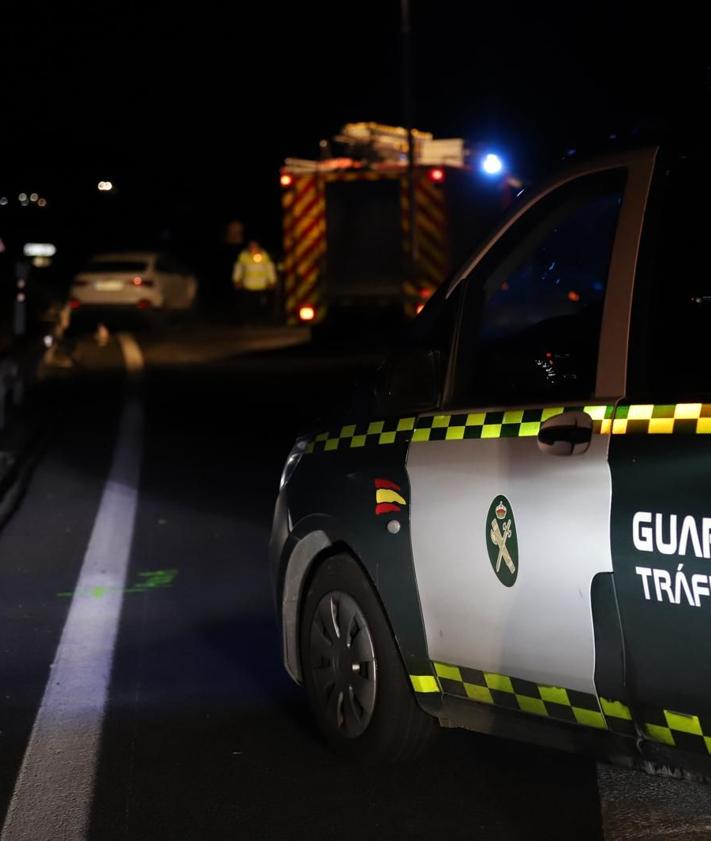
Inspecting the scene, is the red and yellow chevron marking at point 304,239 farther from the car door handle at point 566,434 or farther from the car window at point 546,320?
the car door handle at point 566,434

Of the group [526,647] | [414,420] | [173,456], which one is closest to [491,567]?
[526,647]

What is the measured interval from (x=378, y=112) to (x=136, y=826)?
206 feet

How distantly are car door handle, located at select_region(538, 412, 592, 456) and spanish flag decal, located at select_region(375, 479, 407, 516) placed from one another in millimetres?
696

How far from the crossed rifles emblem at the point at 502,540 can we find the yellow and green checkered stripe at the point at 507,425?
23 cm

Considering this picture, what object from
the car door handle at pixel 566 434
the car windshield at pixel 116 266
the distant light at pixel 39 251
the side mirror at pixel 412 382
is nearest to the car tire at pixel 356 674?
the side mirror at pixel 412 382

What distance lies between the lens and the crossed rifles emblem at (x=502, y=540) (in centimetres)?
459

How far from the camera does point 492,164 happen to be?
25234 mm

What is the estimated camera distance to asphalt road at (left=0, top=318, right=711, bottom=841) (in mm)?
4980

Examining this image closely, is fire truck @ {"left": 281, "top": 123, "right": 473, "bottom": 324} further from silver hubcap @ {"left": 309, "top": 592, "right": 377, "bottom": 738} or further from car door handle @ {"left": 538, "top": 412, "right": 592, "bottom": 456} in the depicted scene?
car door handle @ {"left": 538, "top": 412, "right": 592, "bottom": 456}

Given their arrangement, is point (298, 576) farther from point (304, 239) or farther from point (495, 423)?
point (304, 239)

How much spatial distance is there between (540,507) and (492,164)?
21166 millimetres

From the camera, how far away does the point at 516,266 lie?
507cm

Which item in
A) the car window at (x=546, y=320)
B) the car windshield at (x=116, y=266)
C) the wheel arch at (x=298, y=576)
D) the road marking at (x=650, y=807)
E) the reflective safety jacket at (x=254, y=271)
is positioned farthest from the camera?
the reflective safety jacket at (x=254, y=271)

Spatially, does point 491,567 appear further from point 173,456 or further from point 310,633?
point 173,456
